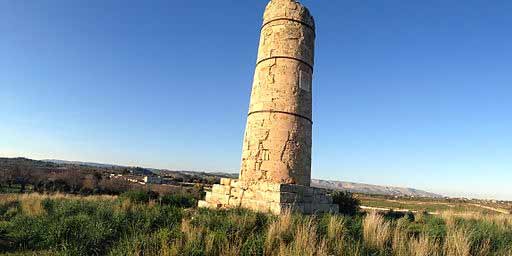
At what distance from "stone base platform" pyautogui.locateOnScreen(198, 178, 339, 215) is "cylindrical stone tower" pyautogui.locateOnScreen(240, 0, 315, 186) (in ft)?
1.19

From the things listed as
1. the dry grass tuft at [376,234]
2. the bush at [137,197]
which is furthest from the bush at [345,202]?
the bush at [137,197]

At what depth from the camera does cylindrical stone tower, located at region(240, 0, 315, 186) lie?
30.8 feet

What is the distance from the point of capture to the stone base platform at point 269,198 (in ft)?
27.6

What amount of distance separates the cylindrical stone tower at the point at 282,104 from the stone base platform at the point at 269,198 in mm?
363

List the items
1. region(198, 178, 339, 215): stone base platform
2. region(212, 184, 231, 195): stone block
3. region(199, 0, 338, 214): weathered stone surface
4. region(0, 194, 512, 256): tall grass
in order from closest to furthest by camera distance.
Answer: region(0, 194, 512, 256): tall grass < region(198, 178, 339, 215): stone base platform < region(199, 0, 338, 214): weathered stone surface < region(212, 184, 231, 195): stone block

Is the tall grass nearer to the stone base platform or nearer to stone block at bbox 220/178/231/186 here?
the stone base platform

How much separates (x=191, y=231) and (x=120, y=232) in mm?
1623

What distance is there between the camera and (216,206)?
9891 mm

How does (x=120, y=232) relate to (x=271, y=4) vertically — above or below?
below

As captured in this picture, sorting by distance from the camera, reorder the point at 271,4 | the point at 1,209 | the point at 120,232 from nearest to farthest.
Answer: the point at 120,232, the point at 271,4, the point at 1,209

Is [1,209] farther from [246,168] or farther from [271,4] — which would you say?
[271,4]

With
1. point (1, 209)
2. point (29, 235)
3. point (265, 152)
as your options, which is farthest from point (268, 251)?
point (1, 209)

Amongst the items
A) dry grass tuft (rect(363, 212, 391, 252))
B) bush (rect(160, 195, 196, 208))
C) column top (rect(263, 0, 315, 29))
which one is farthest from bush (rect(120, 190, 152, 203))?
dry grass tuft (rect(363, 212, 391, 252))

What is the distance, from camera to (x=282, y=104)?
959 cm
